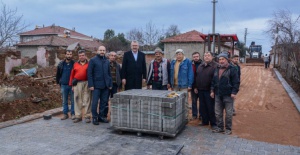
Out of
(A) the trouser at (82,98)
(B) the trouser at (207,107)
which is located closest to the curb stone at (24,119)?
(A) the trouser at (82,98)

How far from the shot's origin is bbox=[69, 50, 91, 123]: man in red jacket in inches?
247

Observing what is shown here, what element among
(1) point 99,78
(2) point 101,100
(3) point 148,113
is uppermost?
(1) point 99,78

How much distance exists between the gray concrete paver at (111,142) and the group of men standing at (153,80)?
50cm

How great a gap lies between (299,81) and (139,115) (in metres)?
10.5

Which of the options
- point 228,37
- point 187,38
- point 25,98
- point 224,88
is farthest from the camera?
point 187,38

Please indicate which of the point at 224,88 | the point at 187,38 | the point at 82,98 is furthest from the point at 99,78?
the point at 187,38

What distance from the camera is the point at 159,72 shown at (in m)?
6.53

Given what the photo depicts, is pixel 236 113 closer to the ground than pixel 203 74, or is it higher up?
closer to the ground

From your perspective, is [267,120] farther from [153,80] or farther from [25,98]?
[25,98]

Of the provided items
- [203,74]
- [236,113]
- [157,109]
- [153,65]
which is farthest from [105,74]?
[236,113]

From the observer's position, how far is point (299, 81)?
42.7ft

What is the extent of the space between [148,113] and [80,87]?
194cm

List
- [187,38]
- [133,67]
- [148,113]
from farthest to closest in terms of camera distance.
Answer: [187,38]
[133,67]
[148,113]

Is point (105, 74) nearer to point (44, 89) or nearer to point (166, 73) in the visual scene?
point (166, 73)
